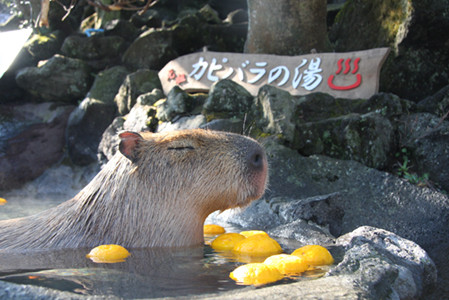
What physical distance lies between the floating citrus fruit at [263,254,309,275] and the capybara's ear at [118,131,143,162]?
1089 millimetres

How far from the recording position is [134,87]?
775cm

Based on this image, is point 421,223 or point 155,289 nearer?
point 155,289

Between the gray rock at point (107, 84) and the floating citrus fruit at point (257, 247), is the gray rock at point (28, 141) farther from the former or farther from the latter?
the floating citrus fruit at point (257, 247)

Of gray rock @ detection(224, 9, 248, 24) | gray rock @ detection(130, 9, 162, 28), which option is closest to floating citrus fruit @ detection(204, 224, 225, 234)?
gray rock @ detection(224, 9, 248, 24)

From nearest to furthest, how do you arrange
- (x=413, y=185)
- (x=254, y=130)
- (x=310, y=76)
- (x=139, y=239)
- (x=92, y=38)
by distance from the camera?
(x=139, y=239)
(x=413, y=185)
(x=254, y=130)
(x=310, y=76)
(x=92, y=38)

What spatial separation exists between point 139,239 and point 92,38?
726 centimetres

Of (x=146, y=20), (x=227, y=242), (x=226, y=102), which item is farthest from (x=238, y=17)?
(x=227, y=242)

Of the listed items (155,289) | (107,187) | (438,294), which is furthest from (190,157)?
(438,294)

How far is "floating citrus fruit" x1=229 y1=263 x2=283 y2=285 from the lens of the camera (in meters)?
2.20

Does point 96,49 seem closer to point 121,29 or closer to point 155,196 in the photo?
point 121,29

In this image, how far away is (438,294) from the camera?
8.36ft

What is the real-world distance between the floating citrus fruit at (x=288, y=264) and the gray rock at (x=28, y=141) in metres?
6.40

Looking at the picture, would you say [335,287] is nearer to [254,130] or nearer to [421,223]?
[421,223]

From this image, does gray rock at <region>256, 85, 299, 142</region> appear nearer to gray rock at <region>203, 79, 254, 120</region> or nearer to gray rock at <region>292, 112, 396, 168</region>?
gray rock at <region>292, 112, 396, 168</region>
